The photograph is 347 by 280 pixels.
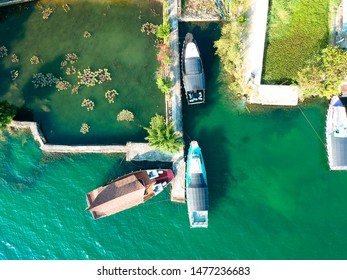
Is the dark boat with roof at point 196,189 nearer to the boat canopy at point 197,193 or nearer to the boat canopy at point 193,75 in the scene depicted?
the boat canopy at point 197,193

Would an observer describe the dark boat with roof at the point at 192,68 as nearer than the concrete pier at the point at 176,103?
Yes

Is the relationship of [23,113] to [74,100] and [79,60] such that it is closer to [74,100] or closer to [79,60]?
[74,100]

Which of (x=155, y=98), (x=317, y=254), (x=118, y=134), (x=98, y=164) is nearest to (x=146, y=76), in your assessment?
(x=155, y=98)

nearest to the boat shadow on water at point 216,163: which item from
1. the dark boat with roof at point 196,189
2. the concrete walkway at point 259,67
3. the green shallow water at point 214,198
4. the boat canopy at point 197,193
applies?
the green shallow water at point 214,198

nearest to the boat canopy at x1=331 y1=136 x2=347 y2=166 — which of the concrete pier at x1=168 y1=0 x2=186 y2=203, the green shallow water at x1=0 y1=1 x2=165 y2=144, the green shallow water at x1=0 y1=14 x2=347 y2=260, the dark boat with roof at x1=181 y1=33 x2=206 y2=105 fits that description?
the green shallow water at x1=0 y1=14 x2=347 y2=260

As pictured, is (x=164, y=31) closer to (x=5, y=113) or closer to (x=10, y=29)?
(x=10, y=29)

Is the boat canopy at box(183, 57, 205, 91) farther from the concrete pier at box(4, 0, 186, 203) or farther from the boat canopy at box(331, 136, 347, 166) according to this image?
the boat canopy at box(331, 136, 347, 166)
